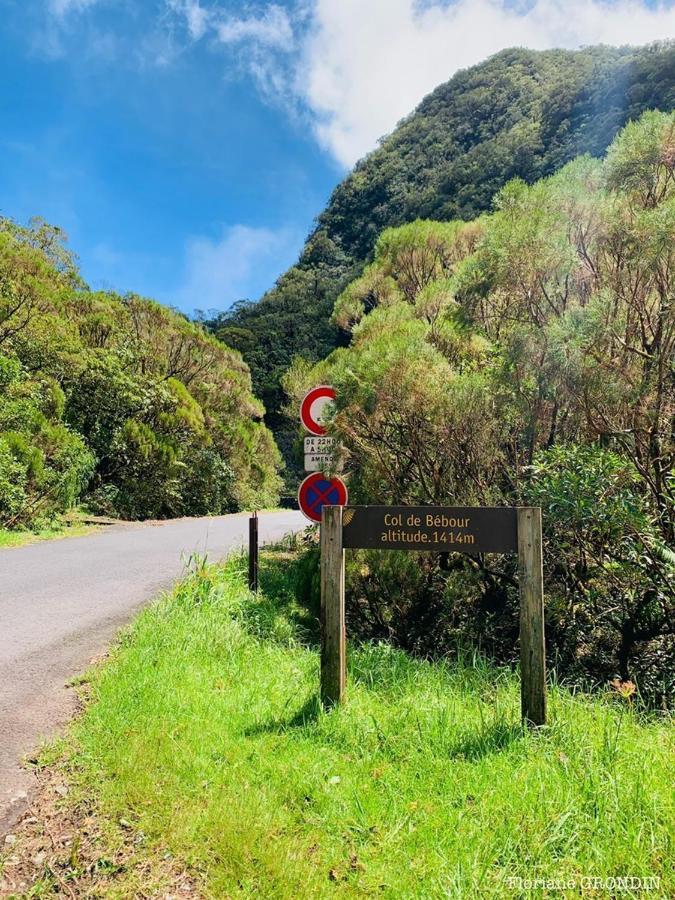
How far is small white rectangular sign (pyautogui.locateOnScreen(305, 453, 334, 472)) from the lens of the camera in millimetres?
6246

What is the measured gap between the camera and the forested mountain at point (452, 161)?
113ft

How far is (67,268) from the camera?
24.2 m

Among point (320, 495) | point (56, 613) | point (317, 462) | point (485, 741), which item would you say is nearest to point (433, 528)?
point (485, 741)

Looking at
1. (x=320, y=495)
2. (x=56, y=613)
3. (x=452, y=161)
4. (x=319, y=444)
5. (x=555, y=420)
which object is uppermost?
(x=452, y=161)

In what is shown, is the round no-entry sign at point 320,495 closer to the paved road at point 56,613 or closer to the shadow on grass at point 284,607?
the shadow on grass at point 284,607

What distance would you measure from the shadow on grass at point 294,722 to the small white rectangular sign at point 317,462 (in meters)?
3.01

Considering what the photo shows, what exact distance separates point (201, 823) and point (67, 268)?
2652cm

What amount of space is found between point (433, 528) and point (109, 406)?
1747 centimetres

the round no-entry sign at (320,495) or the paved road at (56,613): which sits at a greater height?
the round no-entry sign at (320,495)

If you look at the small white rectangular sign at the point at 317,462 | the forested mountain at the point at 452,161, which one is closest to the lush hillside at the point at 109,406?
the small white rectangular sign at the point at 317,462

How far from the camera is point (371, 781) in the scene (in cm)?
272

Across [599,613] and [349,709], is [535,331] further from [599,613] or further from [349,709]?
[349,709]

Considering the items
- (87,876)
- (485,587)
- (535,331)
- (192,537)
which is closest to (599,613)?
(485,587)

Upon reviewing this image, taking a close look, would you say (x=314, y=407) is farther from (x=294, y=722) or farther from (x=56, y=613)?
(x=294, y=722)
